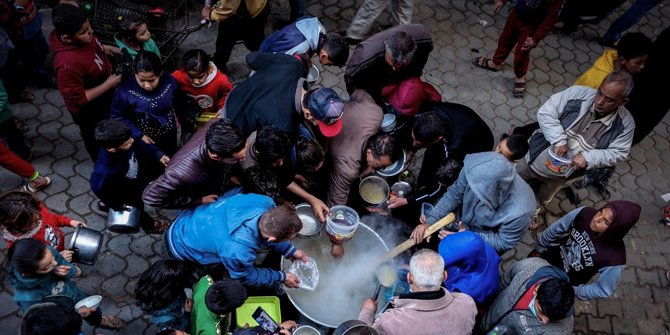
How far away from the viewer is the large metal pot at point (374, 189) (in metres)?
4.33

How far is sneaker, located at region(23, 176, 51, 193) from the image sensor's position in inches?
188

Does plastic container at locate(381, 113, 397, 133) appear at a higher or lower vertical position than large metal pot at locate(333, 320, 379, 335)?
lower

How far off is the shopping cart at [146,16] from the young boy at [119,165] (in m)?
1.46

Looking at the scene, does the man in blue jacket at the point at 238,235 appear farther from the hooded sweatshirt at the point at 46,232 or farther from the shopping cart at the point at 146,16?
the shopping cart at the point at 146,16

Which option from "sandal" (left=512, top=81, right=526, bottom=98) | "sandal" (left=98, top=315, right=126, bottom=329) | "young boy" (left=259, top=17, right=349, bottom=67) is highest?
"young boy" (left=259, top=17, right=349, bottom=67)

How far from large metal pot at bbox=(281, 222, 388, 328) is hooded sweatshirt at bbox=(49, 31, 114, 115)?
2.17 m

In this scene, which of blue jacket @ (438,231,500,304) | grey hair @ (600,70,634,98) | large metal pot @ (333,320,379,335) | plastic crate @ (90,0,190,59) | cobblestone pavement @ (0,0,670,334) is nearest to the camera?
large metal pot @ (333,320,379,335)

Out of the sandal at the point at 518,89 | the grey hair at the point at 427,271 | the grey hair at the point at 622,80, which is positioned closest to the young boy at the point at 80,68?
the grey hair at the point at 427,271

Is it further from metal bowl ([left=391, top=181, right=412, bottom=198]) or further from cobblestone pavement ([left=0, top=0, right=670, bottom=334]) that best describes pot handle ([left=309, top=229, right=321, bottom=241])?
cobblestone pavement ([left=0, top=0, right=670, bottom=334])

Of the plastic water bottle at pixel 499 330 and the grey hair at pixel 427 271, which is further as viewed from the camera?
the plastic water bottle at pixel 499 330

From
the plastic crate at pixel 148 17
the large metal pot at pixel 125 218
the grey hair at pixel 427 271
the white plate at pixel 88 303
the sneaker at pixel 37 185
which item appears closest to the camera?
the grey hair at pixel 427 271

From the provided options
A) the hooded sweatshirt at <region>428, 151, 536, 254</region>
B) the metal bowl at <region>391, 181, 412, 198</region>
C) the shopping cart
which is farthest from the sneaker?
the hooded sweatshirt at <region>428, 151, 536, 254</region>

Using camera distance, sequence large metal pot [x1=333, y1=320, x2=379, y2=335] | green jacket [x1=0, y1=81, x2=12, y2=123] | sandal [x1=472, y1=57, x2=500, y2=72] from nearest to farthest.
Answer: large metal pot [x1=333, y1=320, x2=379, y2=335] < green jacket [x1=0, y1=81, x2=12, y2=123] < sandal [x1=472, y1=57, x2=500, y2=72]

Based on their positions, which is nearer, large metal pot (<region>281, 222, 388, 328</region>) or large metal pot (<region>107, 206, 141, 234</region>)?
large metal pot (<region>281, 222, 388, 328</region>)
